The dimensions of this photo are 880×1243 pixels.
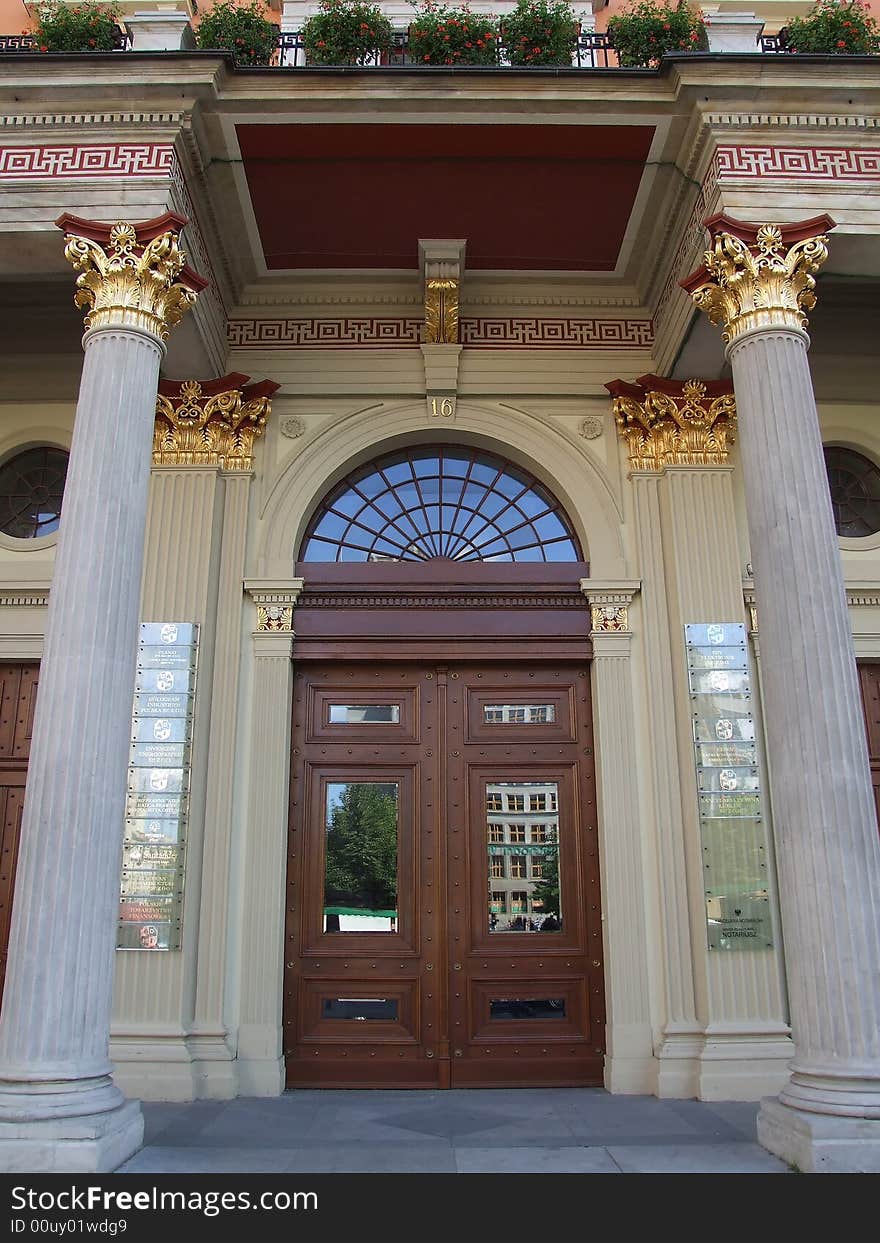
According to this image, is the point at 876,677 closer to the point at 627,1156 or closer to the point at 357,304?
the point at 627,1156

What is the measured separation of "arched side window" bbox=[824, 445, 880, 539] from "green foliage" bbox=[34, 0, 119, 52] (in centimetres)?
633

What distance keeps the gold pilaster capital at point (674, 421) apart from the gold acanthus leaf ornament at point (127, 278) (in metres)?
3.71

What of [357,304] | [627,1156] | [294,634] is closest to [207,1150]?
[627,1156]

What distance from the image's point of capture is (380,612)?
7684mm

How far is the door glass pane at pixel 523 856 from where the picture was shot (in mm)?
7227

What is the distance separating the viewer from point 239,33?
6898 millimetres

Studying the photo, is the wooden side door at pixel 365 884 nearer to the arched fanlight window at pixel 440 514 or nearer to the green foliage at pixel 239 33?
the arched fanlight window at pixel 440 514

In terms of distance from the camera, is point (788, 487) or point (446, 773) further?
point (446, 773)

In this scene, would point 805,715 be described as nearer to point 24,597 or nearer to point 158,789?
point 158,789

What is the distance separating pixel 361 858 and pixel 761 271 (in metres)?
4.94

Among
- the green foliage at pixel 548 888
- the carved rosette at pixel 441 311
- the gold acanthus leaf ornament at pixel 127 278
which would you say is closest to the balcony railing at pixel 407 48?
the carved rosette at pixel 441 311

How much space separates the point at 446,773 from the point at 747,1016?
2.70 meters

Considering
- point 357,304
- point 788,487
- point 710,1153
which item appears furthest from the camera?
point 357,304

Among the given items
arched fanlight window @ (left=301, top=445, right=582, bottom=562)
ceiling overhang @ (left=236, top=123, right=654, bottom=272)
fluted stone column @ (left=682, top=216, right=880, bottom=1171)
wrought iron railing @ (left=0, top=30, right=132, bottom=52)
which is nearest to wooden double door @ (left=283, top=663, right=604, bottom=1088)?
arched fanlight window @ (left=301, top=445, right=582, bottom=562)
